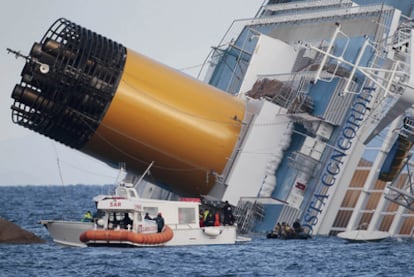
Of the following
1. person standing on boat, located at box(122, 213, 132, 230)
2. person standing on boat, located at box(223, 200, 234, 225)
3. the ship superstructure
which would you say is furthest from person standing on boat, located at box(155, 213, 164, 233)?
the ship superstructure

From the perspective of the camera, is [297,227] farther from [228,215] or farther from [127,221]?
[127,221]

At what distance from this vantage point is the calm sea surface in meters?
49.4

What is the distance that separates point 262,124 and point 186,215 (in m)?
8.84

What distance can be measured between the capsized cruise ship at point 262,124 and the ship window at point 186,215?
4455mm

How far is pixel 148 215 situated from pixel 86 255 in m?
5.25

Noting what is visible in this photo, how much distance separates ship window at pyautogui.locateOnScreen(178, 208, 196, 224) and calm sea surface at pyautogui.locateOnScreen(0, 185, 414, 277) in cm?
174

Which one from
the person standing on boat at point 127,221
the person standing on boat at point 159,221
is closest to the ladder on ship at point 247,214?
the person standing on boat at point 159,221

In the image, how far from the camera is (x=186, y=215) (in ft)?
197

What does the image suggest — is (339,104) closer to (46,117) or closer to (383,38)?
(383,38)

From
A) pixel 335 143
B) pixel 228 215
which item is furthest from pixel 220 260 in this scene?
pixel 335 143

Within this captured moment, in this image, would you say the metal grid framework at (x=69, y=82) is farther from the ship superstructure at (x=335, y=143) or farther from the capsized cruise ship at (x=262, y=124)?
the ship superstructure at (x=335, y=143)

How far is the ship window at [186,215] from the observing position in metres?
59.8

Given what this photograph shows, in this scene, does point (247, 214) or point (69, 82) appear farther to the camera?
point (247, 214)

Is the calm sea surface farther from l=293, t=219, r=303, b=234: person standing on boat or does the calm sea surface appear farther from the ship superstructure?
the ship superstructure
